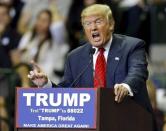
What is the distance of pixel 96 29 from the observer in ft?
19.4

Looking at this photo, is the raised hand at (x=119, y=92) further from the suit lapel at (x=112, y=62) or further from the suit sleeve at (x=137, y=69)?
the suit lapel at (x=112, y=62)

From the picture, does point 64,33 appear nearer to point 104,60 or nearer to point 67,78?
point 67,78

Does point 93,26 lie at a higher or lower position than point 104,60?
higher

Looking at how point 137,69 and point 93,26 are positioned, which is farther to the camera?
point 93,26

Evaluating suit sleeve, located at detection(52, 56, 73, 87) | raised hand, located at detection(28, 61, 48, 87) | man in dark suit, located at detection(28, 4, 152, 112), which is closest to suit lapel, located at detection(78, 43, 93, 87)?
man in dark suit, located at detection(28, 4, 152, 112)

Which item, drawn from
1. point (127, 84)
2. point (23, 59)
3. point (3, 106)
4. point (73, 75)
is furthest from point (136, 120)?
point (23, 59)

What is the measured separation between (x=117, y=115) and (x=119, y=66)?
1.64ft

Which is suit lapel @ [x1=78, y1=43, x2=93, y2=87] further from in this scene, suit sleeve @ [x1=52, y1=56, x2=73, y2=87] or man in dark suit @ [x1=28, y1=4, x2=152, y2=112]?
suit sleeve @ [x1=52, y1=56, x2=73, y2=87]

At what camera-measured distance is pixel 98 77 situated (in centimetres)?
594

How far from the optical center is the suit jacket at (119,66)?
5840 millimetres

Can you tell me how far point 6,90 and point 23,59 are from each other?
1323mm

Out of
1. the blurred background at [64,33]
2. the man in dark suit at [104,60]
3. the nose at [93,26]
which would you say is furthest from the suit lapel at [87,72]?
the blurred background at [64,33]

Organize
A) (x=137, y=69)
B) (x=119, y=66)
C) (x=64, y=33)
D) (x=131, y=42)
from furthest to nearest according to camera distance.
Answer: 1. (x=64, y=33)
2. (x=131, y=42)
3. (x=119, y=66)
4. (x=137, y=69)

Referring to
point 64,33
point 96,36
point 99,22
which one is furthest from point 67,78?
point 64,33
